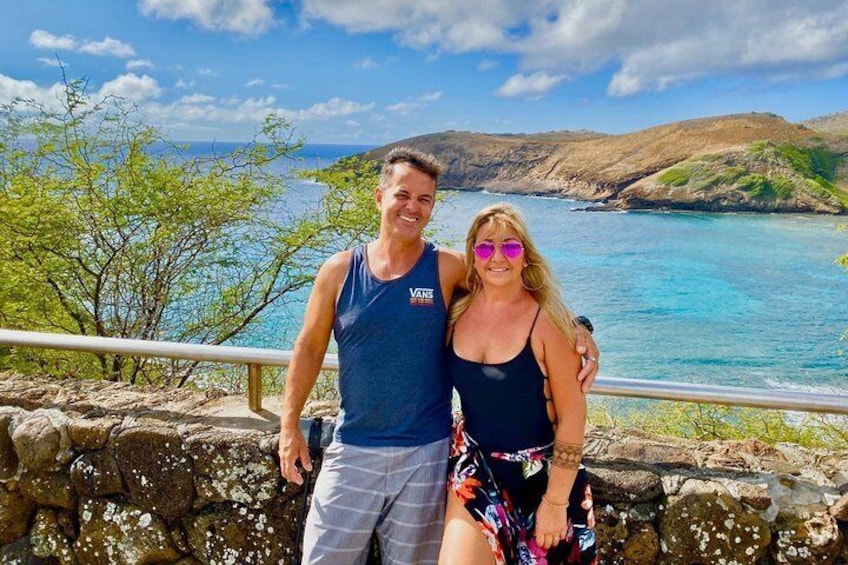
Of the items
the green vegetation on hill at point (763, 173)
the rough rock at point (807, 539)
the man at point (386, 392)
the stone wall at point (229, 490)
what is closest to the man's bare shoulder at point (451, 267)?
the man at point (386, 392)

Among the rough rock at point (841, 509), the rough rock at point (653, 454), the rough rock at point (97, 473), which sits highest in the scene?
the rough rock at point (653, 454)

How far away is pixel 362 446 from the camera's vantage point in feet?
6.92

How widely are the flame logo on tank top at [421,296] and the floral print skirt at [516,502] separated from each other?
477 mm

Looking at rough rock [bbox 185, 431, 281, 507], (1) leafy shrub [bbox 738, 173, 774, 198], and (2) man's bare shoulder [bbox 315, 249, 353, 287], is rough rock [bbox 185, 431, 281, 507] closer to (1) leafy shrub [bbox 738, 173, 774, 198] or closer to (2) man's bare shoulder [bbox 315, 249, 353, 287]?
(2) man's bare shoulder [bbox 315, 249, 353, 287]

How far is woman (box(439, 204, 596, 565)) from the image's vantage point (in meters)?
1.91

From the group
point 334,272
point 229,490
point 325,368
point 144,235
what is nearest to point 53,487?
point 229,490

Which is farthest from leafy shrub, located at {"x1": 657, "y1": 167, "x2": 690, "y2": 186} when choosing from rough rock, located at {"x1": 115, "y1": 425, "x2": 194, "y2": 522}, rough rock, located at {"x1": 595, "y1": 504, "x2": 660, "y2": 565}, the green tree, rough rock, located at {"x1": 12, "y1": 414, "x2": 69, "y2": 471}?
rough rock, located at {"x1": 12, "y1": 414, "x2": 69, "y2": 471}

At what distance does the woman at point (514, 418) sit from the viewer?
6.27 ft

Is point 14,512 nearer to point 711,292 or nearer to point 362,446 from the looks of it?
point 362,446

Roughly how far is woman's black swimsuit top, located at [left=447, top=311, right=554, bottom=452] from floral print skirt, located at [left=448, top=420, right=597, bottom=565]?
4cm

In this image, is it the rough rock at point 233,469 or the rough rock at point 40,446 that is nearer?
the rough rock at point 233,469

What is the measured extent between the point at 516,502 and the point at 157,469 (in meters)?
1.34

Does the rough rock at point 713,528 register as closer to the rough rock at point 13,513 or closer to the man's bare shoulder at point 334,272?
the man's bare shoulder at point 334,272

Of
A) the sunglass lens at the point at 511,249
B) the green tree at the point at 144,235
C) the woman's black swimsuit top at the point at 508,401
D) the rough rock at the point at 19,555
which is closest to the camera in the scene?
the woman's black swimsuit top at the point at 508,401
